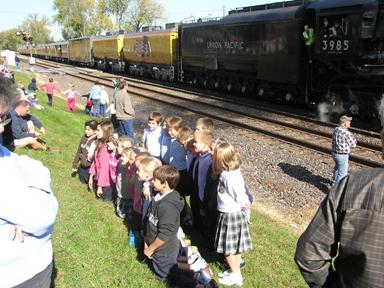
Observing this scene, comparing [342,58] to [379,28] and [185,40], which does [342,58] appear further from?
[185,40]

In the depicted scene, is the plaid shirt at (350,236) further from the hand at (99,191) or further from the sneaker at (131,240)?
the hand at (99,191)

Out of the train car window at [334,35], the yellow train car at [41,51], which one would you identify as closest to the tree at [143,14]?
the yellow train car at [41,51]

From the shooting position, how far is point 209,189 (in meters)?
4.84

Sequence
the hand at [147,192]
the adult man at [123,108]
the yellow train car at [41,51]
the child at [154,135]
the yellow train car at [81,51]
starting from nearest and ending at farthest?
1. the hand at [147,192]
2. the child at [154,135]
3. the adult man at [123,108]
4. the yellow train car at [81,51]
5. the yellow train car at [41,51]

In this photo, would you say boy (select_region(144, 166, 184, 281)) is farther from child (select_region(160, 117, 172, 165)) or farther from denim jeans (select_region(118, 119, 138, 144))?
denim jeans (select_region(118, 119, 138, 144))

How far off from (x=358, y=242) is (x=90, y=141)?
17.9 ft

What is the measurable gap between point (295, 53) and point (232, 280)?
1200 centimetres

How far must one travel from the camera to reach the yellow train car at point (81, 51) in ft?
148

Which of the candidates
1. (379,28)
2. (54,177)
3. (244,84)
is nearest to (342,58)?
(379,28)

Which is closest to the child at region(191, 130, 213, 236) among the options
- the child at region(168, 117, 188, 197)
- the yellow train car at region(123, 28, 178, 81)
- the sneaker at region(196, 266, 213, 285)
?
the child at region(168, 117, 188, 197)

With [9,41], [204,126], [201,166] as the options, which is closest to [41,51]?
[9,41]

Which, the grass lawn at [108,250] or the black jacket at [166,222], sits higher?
the black jacket at [166,222]

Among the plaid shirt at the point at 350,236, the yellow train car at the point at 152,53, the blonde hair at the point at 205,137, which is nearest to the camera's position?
the plaid shirt at the point at 350,236

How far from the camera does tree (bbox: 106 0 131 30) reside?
90062 millimetres
